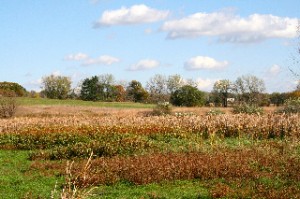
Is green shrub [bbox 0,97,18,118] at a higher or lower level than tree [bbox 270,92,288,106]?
lower

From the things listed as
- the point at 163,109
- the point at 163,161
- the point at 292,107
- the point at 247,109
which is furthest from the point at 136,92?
the point at 163,161

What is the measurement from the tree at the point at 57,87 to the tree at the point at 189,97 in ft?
146

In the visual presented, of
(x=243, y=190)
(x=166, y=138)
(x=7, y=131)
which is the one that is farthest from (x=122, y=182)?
(x=7, y=131)

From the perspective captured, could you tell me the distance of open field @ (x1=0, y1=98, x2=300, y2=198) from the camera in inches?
498

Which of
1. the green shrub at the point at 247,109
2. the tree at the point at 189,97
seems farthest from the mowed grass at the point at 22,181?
the tree at the point at 189,97

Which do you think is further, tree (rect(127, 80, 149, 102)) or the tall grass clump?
tree (rect(127, 80, 149, 102))

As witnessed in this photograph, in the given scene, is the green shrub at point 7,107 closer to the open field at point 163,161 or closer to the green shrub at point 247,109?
the open field at point 163,161

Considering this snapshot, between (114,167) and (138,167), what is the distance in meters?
1.08

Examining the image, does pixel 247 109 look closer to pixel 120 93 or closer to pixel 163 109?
pixel 163 109

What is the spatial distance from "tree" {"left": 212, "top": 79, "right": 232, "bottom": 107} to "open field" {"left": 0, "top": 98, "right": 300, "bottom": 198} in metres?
53.8

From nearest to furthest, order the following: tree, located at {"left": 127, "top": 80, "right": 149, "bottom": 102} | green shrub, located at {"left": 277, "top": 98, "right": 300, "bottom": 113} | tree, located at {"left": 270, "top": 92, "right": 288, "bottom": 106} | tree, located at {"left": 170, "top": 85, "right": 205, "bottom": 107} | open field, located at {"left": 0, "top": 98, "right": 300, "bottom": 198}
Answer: open field, located at {"left": 0, "top": 98, "right": 300, "bottom": 198}, green shrub, located at {"left": 277, "top": 98, "right": 300, "bottom": 113}, tree, located at {"left": 170, "top": 85, "right": 205, "bottom": 107}, tree, located at {"left": 270, "top": 92, "right": 288, "bottom": 106}, tree, located at {"left": 127, "top": 80, "right": 149, "bottom": 102}

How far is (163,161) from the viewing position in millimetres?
15836

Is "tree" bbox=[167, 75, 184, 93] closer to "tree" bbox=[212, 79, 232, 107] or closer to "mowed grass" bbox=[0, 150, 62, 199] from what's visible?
"tree" bbox=[212, 79, 232, 107]

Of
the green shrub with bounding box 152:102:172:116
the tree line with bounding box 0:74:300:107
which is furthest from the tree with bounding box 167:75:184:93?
the green shrub with bounding box 152:102:172:116
